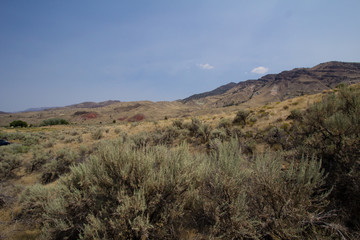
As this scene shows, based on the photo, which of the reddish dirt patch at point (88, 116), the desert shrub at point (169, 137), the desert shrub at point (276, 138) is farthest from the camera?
the reddish dirt patch at point (88, 116)

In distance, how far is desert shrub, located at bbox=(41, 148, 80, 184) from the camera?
707cm

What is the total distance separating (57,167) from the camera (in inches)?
295

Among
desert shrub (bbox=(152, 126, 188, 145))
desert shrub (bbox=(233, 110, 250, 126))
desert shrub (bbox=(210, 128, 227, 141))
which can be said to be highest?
desert shrub (bbox=(233, 110, 250, 126))

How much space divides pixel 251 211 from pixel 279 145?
5334 mm

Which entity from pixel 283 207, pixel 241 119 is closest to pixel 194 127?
pixel 241 119

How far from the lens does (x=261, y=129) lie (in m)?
9.57

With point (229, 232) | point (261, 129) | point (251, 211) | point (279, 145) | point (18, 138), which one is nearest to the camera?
point (229, 232)

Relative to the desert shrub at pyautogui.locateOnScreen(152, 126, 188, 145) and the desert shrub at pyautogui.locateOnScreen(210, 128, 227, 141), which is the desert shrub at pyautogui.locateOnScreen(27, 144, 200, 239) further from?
A: the desert shrub at pyautogui.locateOnScreen(152, 126, 188, 145)

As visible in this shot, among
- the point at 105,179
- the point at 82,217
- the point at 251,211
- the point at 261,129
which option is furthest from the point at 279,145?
the point at 82,217

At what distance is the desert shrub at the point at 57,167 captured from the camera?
7.07m

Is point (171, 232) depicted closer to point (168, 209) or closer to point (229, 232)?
point (168, 209)

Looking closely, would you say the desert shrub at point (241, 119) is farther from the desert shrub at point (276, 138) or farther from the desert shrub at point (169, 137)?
the desert shrub at point (169, 137)

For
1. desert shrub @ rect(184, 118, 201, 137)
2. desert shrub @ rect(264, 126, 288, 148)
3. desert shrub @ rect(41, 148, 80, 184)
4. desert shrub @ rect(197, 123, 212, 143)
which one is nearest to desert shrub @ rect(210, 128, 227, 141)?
desert shrub @ rect(197, 123, 212, 143)

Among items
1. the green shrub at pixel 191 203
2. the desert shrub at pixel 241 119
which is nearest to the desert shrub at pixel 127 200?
the green shrub at pixel 191 203
